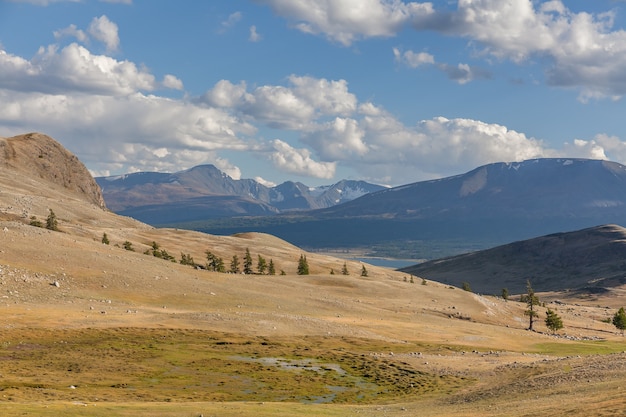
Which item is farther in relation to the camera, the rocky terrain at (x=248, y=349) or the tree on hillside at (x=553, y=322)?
the tree on hillside at (x=553, y=322)

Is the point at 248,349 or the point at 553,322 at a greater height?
the point at 248,349

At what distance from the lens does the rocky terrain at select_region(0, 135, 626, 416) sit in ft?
156

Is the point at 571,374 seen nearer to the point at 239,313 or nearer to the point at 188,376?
the point at 188,376

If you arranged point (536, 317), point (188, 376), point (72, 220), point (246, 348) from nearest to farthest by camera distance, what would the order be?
point (188, 376)
point (246, 348)
point (536, 317)
point (72, 220)

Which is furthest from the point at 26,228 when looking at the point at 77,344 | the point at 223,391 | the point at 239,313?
the point at 223,391

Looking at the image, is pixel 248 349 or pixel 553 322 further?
pixel 553 322

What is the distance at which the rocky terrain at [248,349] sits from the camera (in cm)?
4753

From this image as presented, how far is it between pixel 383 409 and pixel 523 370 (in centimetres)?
1924

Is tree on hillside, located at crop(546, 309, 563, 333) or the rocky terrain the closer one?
the rocky terrain

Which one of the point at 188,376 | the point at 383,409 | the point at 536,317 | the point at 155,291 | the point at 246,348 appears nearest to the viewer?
the point at 383,409

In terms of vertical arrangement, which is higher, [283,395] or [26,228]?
[26,228]

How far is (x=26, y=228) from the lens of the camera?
114m

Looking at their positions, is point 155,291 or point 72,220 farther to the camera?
point 72,220

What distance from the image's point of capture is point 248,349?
73.7 meters
